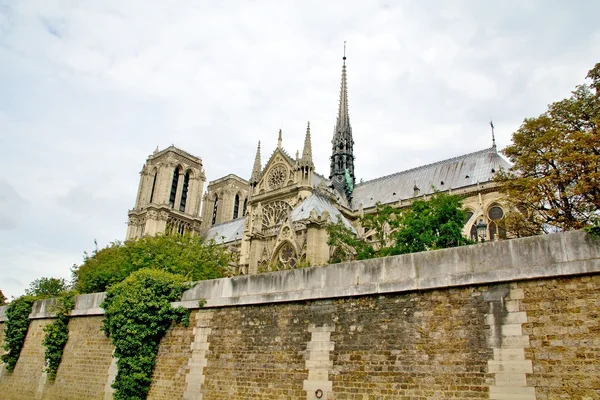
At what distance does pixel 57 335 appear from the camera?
57.2ft

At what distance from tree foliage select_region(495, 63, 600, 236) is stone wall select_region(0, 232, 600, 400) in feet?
26.0

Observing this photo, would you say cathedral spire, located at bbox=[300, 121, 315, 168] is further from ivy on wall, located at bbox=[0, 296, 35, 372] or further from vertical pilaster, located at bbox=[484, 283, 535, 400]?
vertical pilaster, located at bbox=[484, 283, 535, 400]

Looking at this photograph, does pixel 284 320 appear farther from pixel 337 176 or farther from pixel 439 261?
pixel 337 176

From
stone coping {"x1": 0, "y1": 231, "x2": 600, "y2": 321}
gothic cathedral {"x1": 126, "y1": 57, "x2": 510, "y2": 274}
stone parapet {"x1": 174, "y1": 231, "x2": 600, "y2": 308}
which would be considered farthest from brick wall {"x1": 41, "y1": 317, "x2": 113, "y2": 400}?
gothic cathedral {"x1": 126, "y1": 57, "x2": 510, "y2": 274}

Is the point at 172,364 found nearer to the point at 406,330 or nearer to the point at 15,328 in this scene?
the point at 406,330

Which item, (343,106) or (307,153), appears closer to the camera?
(307,153)

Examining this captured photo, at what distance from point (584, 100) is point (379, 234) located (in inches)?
396

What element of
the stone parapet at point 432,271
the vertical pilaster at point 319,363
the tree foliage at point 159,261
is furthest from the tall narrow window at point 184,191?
the vertical pilaster at point 319,363

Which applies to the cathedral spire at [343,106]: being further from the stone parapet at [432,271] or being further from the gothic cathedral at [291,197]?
the stone parapet at [432,271]

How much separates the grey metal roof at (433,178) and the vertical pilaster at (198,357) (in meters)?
28.8

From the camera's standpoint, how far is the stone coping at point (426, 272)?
29.0ft

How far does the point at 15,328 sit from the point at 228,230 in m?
43.4

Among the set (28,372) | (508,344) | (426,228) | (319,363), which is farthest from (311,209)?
(508,344)

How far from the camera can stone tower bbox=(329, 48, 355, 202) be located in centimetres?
4938
